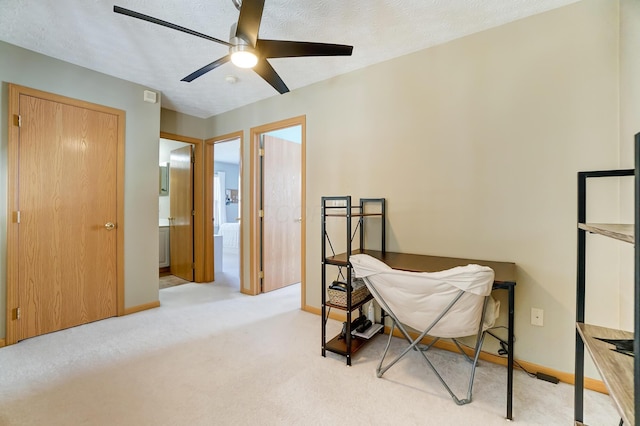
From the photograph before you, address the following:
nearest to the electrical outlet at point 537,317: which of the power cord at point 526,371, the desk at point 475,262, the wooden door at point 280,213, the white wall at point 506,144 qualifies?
the white wall at point 506,144

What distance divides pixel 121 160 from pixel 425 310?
10.8 ft

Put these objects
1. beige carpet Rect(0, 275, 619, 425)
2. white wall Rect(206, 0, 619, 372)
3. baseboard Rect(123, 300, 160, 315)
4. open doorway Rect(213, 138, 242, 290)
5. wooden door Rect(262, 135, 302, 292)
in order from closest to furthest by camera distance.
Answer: beige carpet Rect(0, 275, 619, 425) < white wall Rect(206, 0, 619, 372) < baseboard Rect(123, 300, 160, 315) < wooden door Rect(262, 135, 302, 292) < open doorway Rect(213, 138, 242, 290)

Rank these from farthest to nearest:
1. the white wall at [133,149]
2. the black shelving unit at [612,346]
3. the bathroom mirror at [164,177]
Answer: the bathroom mirror at [164,177] → the white wall at [133,149] → the black shelving unit at [612,346]

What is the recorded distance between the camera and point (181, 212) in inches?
178

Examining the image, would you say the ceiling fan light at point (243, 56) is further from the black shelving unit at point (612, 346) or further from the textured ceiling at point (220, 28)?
the black shelving unit at point (612, 346)

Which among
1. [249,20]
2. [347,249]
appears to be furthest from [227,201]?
[249,20]

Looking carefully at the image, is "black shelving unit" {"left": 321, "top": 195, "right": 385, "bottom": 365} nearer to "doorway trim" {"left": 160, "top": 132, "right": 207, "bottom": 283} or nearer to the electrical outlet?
the electrical outlet

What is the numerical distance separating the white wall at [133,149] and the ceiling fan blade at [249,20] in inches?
86.9

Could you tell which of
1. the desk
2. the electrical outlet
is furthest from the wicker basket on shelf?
the electrical outlet

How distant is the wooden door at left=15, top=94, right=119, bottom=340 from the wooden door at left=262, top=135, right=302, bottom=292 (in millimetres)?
1690

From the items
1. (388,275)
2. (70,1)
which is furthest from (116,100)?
(388,275)

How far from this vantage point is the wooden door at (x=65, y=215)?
8.00ft

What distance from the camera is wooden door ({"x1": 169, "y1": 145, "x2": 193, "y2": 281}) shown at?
14.2 feet

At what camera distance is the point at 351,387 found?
5.84ft
